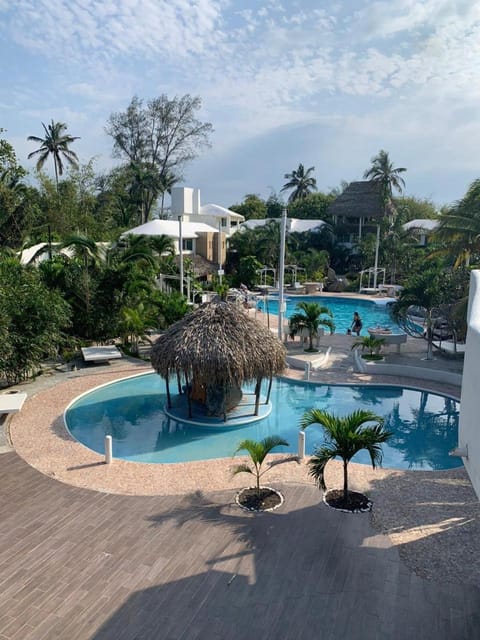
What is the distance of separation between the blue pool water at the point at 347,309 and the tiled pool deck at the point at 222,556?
18.7m

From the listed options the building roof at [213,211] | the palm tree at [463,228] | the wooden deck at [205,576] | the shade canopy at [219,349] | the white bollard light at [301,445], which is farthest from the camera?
the building roof at [213,211]

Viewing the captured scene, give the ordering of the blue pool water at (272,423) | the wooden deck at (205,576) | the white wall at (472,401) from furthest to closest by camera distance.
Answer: the blue pool water at (272,423), the wooden deck at (205,576), the white wall at (472,401)

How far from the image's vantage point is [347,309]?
34.1m

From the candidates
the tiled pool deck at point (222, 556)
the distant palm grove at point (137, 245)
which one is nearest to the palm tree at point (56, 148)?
the distant palm grove at point (137, 245)

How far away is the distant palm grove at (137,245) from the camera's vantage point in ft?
52.6

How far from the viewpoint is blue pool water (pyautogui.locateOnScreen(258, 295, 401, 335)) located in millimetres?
29356

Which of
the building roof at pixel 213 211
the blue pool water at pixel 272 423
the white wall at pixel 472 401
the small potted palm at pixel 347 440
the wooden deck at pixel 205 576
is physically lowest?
the blue pool water at pixel 272 423

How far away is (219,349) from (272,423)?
288 centimetres

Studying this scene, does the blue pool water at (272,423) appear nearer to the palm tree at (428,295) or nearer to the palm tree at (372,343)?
the palm tree at (372,343)

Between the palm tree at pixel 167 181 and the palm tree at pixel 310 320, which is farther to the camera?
the palm tree at pixel 167 181

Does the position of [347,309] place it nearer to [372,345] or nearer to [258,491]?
[372,345]

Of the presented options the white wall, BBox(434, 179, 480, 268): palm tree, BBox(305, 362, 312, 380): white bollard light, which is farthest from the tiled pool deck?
BBox(434, 179, 480, 268): palm tree

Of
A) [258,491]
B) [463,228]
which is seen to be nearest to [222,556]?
[258,491]

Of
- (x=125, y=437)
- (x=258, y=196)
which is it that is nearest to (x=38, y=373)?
(x=125, y=437)
